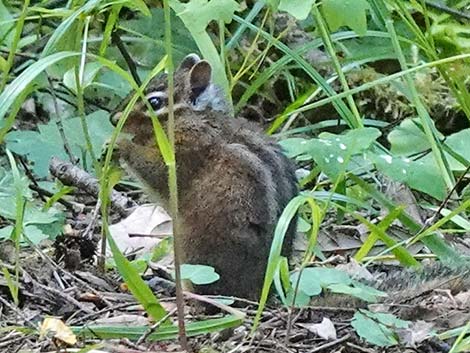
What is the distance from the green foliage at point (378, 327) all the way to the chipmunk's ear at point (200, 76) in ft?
4.52

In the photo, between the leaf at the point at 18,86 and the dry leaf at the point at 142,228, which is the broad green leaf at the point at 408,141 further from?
the leaf at the point at 18,86

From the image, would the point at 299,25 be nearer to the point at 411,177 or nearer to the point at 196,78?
the point at 196,78

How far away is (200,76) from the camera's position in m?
3.50

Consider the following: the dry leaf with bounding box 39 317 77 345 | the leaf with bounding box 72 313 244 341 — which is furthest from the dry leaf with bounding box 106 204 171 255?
the dry leaf with bounding box 39 317 77 345

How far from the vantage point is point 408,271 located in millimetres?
3012

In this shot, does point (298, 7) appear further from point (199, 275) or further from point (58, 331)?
point (58, 331)

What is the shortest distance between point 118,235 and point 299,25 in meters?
2.16

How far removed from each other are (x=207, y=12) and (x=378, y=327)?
0.96 metres

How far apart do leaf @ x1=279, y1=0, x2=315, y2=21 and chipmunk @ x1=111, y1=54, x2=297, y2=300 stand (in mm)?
590

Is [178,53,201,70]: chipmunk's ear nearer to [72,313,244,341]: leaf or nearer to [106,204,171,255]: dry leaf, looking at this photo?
[106,204,171,255]: dry leaf

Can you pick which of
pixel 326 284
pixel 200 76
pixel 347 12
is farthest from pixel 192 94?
pixel 326 284

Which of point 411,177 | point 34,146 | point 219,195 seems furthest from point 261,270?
point 34,146

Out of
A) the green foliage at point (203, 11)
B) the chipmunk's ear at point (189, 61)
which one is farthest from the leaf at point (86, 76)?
the chipmunk's ear at point (189, 61)

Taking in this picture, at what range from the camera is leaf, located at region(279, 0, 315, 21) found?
256 cm
